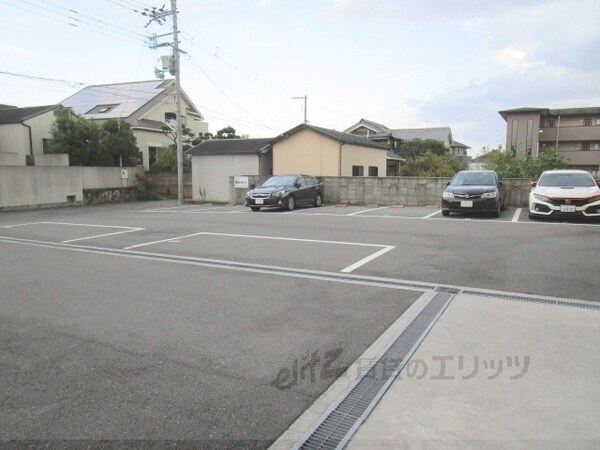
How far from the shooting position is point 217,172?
2280 cm

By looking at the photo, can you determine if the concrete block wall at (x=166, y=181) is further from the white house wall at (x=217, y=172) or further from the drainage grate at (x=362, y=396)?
the drainage grate at (x=362, y=396)

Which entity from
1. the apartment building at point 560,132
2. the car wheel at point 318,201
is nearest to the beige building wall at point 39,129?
the car wheel at point 318,201

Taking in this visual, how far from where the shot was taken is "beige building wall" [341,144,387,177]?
72.8 ft

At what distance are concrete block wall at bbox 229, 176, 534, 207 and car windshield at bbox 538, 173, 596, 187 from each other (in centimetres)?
320

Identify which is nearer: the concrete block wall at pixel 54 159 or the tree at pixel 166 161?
the concrete block wall at pixel 54 159

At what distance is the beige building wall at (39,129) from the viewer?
981 inches

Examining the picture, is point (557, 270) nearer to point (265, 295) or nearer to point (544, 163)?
point (265, 295)

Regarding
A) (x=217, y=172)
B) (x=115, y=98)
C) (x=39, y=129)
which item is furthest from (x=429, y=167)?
(x=39, y=129)

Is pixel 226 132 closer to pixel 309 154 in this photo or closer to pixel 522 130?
pixel 309 154

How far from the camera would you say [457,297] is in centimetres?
484

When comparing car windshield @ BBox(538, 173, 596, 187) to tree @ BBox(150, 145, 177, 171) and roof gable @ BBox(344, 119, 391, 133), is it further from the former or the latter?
roof gable @ BBox(344, 119, 391, 133)

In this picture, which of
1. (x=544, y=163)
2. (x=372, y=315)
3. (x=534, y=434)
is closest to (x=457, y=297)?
(x=372, y=315)

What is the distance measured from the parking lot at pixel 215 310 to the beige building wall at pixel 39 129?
60.5ft

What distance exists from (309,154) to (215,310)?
1814 centimetres
